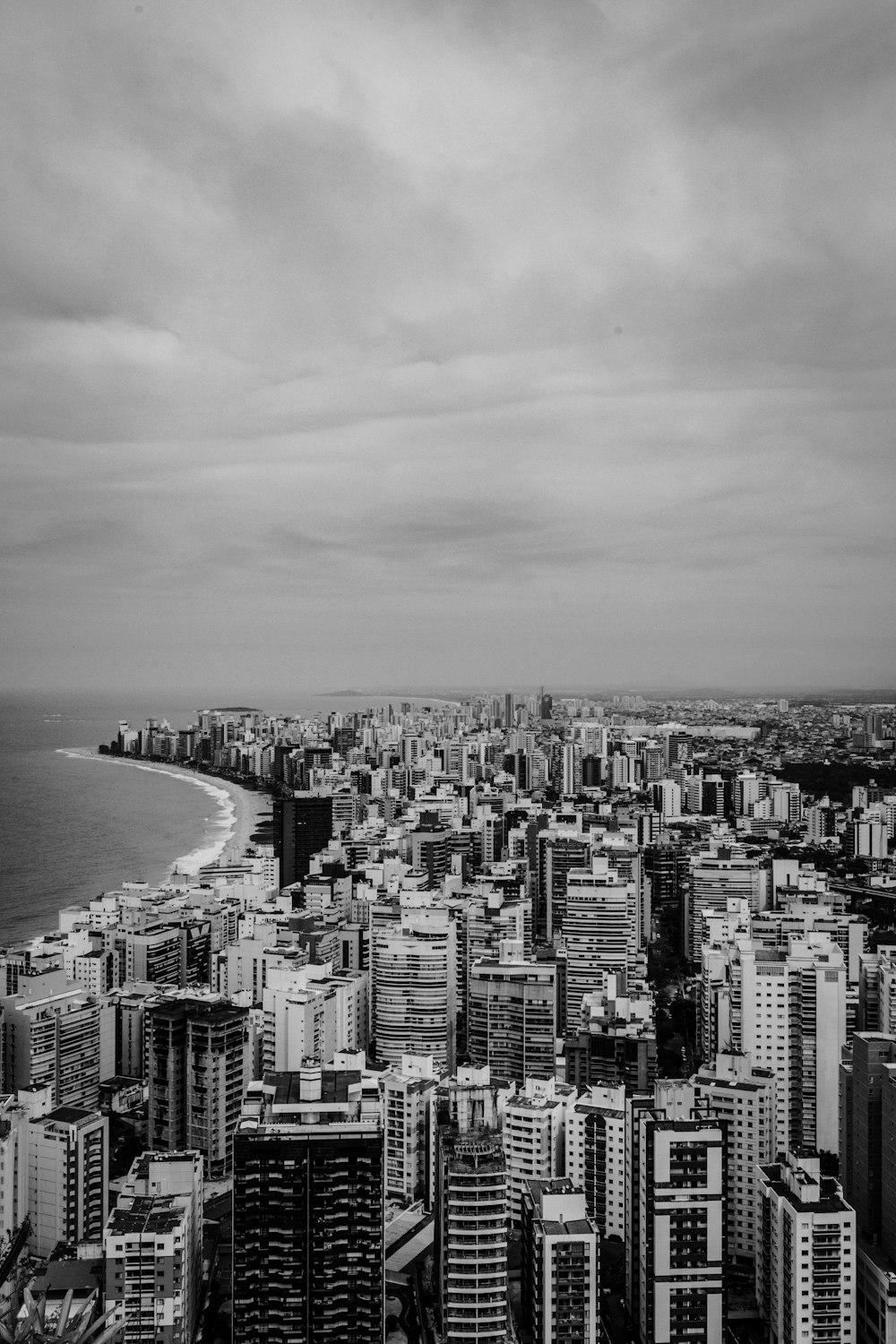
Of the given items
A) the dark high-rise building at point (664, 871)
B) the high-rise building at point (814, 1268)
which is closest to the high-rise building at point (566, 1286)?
the high-rise building at point (814, 1268)

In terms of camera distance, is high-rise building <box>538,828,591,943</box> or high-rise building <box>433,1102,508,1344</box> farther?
high-rise building <box>538,828,591,943</box>

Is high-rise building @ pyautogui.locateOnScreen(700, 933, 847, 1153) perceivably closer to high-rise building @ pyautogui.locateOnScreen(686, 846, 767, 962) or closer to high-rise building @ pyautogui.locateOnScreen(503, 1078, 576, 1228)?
high-rise building @ pyautogui.locateOnScreen(503, 1078, 576, 1228)

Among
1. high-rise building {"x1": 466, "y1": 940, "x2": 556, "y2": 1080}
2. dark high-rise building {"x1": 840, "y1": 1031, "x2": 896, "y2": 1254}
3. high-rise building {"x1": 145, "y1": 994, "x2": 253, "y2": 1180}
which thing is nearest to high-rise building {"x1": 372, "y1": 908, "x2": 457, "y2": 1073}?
high-rise building {"x1": 466, "y1": 940, "x2": 556, "y2": 1080}

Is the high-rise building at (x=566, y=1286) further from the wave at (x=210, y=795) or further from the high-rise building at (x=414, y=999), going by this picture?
the wave at (x=210, y=795)

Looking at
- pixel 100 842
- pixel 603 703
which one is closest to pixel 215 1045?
pixel 100 842

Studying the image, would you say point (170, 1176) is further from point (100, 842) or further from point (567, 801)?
point (567, 801)

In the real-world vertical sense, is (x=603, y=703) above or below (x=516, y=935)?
above
